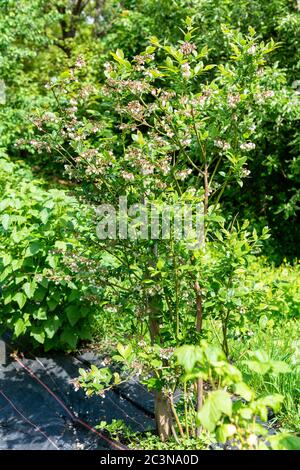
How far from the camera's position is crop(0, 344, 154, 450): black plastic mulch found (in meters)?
2.52

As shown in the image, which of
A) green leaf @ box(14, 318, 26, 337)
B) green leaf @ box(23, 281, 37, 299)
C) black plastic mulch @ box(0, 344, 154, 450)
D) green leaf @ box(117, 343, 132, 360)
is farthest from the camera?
green leaf @ box(14, 318, 26, 337)

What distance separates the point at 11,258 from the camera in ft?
9.43

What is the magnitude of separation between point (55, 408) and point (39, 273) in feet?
2.46

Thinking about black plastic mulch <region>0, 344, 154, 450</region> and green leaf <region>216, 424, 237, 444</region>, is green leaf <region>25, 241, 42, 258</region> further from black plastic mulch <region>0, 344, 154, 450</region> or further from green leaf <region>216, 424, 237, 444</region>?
green leaf <region>216, 424, 237, 444</region>

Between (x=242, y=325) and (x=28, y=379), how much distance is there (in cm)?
141

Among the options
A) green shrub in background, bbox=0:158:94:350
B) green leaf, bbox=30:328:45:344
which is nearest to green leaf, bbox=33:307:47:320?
green shrub in background, bbox=0:158:94:350

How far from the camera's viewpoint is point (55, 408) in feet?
9.13

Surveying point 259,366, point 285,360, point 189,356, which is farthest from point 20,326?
point 259,366

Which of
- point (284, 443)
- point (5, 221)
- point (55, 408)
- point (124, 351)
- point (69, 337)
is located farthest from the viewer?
point (69, 337)

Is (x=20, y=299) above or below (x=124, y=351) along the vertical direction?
above

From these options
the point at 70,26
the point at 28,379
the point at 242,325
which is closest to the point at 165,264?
the point at 242,325

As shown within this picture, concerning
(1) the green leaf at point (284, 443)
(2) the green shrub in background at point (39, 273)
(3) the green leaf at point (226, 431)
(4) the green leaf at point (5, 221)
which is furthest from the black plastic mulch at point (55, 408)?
(1) the green leaf at point (284, 443)

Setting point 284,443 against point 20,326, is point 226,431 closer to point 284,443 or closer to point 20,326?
point 284,443

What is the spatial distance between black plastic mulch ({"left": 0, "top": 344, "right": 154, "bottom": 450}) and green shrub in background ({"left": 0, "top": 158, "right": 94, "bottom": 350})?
0.18m
